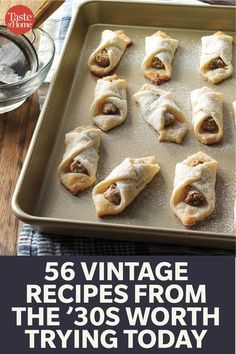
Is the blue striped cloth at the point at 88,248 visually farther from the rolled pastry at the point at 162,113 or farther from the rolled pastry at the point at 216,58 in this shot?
the rolled pastry at the point at 216,58

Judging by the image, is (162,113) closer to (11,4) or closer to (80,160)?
(80,160)

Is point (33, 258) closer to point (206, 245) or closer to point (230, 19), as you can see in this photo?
point (206, 245)

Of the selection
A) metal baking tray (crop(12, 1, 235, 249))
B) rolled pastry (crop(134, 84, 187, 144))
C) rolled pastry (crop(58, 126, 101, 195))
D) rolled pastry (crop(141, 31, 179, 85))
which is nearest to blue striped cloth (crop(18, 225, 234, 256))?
metal baking tray (crop(12, 1, 235, 249))

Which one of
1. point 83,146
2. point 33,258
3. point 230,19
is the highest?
point 230,19

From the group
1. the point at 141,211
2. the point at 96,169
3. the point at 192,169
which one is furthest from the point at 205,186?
the point at 96,169

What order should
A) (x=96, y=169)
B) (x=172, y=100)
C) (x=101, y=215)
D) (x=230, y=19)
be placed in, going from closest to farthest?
(x=101, y=215)
(x=96, y=169)
(x=172, y=100)
(x=230, y=19)

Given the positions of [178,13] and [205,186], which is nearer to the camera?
[205,186]

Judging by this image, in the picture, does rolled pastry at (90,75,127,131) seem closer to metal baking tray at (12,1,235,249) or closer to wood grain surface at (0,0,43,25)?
metal baking tray at (12,1,235,249)
